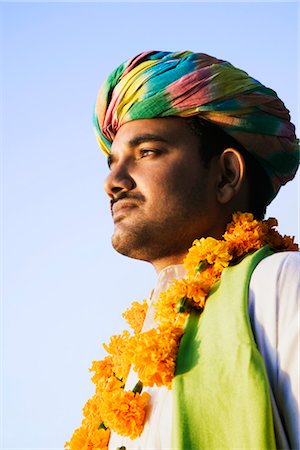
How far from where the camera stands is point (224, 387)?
2.88m

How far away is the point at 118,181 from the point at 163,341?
858mm

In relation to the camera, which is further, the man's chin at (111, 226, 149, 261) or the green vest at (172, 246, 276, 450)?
the man's chin at (111, 226, 149, 261)

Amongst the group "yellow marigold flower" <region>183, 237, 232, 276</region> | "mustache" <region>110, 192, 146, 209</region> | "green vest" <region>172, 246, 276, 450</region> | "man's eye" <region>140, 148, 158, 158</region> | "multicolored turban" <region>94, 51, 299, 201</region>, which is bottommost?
"green vest" <region>172, 246, 276, 450</region>

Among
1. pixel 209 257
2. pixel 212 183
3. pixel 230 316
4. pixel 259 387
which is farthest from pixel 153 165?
pixel 259 387

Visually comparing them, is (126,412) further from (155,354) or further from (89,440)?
(89,440)

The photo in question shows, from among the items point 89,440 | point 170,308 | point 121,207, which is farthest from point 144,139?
point 89,440

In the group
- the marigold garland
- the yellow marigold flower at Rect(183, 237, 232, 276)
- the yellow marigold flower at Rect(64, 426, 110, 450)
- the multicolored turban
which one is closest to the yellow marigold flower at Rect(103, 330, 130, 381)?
the marigold garland

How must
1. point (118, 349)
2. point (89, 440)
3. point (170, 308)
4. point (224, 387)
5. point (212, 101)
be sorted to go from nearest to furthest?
point (224, 387), point (170, 308), point (89, 440), point (212, 101), point (118, 349)

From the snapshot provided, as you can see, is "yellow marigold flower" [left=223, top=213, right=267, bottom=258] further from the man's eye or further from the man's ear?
the man's eye

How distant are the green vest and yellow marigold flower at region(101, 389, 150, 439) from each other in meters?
0.24

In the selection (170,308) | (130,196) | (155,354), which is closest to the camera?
(155,354)

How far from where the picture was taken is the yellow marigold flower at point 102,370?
391 centimetres

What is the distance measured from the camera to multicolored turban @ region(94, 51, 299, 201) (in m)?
3.76

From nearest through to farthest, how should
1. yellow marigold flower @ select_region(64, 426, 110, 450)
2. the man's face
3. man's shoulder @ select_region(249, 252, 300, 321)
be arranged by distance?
man's shoulder @ select_region(249, 252, 300, 321) → yellow marigold flower @ select_region(64, 426, 110, 450) → the man's face
